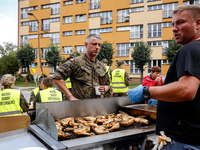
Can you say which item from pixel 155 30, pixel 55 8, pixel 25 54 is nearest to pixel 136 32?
pixel 155 30

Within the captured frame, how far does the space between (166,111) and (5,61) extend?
115 ft

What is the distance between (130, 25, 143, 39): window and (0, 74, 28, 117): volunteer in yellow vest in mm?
25221

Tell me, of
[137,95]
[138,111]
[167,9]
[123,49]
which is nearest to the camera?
[137,95]

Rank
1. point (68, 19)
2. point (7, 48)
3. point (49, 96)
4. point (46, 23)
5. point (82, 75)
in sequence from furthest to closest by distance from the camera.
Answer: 1. point (7, 48)
2. point (46, 23)
3. point (68, 19)
4. point (49, 96)
5. point (82, 75)

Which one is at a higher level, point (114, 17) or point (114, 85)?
point (114, 17)

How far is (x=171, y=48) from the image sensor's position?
21.3 metres

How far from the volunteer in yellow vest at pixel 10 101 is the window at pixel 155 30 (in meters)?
25.2

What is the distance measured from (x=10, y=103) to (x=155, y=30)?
25708 millimetres

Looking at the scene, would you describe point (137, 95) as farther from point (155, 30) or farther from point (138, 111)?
point (155, 30)

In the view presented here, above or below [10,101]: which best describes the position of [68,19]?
above

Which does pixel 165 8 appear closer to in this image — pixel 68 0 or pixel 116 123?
pixel 68 0

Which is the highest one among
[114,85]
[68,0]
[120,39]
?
[68,0]

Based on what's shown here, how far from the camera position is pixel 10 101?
3979 millimetres

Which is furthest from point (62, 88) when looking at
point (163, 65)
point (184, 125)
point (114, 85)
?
point (163, 65)
